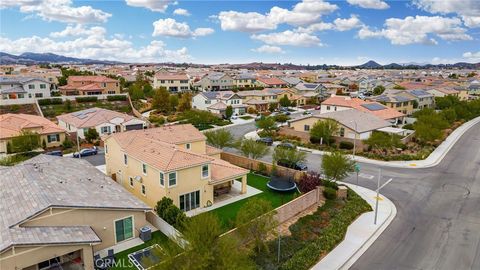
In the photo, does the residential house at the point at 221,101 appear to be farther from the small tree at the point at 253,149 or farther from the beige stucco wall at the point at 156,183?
the beige stucco wall at the point at 156,183

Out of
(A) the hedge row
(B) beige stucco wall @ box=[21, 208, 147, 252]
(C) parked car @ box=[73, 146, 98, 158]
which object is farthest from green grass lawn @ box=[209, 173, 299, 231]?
(C) parked car @ box=[73, 146, 98, 158]

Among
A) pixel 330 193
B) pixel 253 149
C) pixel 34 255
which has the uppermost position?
pixel 253 149

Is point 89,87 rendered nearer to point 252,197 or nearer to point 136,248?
point 252,197

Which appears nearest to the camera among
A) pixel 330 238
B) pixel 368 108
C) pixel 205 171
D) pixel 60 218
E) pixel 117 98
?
pixel 60 218

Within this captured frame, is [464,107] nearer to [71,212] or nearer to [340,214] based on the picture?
[340,214]

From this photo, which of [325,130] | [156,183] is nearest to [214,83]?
[325,130]

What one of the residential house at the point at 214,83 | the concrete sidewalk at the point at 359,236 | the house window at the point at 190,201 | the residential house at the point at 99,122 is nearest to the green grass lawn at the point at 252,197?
the house window at the point at 190,201
